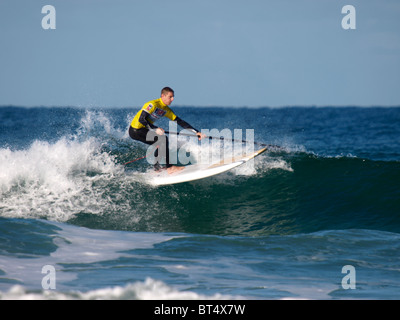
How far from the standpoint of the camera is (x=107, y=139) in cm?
Answer: 1293

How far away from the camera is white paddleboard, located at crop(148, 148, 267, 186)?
9.20 m

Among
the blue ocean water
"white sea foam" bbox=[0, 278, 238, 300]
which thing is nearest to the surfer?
the blue ocean water

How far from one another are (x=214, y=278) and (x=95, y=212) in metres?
3.86

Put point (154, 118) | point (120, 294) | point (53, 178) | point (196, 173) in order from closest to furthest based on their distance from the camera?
point (120, 294) < point (154, 118) < point (196, 173) < point (53, 178)

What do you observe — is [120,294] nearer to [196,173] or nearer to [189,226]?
[189,226]

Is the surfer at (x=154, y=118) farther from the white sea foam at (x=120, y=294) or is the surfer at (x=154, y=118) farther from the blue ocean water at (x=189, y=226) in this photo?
the white sea foam at (x=120, y=294)

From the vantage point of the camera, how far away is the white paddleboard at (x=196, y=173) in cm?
920

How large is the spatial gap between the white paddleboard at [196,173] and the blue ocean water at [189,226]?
248 mm

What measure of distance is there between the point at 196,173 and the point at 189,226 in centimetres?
138

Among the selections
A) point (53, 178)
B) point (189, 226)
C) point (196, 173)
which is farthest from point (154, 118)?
point (53, 178)

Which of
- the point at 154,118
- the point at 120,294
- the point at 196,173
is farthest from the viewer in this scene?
the point at 196,173

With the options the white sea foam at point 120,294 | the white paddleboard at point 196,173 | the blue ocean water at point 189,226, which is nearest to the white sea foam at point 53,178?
the blue ocean water at point 189,226

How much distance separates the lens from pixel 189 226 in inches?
322
